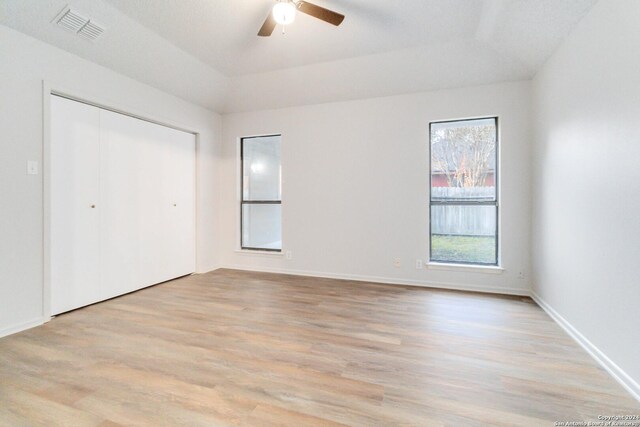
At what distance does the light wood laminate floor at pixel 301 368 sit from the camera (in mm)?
1449

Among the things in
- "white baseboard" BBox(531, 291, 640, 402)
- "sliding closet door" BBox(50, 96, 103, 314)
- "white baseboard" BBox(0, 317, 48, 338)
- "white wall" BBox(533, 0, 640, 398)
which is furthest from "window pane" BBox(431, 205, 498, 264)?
"white baseboard" BBox(0, 317, 48, 338)

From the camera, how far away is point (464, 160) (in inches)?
145

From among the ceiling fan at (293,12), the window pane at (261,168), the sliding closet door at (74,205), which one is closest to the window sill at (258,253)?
the window pane at (261,168)

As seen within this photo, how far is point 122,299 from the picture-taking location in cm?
321

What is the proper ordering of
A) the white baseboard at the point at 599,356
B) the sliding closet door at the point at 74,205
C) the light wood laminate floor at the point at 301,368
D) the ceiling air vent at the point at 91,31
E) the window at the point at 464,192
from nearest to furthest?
the light wood laminate floor at the point at 301,368 < the white baseboard at the point at 599,356 < the ceiling air vent at the point at 91,31 < the sliding closet door at the point at 74,205 < the window at the point at 464,192

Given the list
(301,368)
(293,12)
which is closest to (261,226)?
(301,368)

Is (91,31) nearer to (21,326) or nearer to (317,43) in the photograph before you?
(317,43)

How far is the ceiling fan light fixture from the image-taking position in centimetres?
214

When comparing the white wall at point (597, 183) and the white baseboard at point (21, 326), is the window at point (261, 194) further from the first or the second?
the white wall at point (597, 183)

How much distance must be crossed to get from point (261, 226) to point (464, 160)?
3.29 metres

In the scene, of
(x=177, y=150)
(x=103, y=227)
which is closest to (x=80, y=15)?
(x=177, y=150)

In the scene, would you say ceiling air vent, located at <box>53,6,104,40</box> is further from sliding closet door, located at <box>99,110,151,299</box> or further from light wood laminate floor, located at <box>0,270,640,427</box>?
light wood laminate floor, located at <box>0,270,640,427</box>

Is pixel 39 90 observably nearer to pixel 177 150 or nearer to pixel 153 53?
pixel 153 53

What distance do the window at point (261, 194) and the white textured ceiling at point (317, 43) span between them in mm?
945
